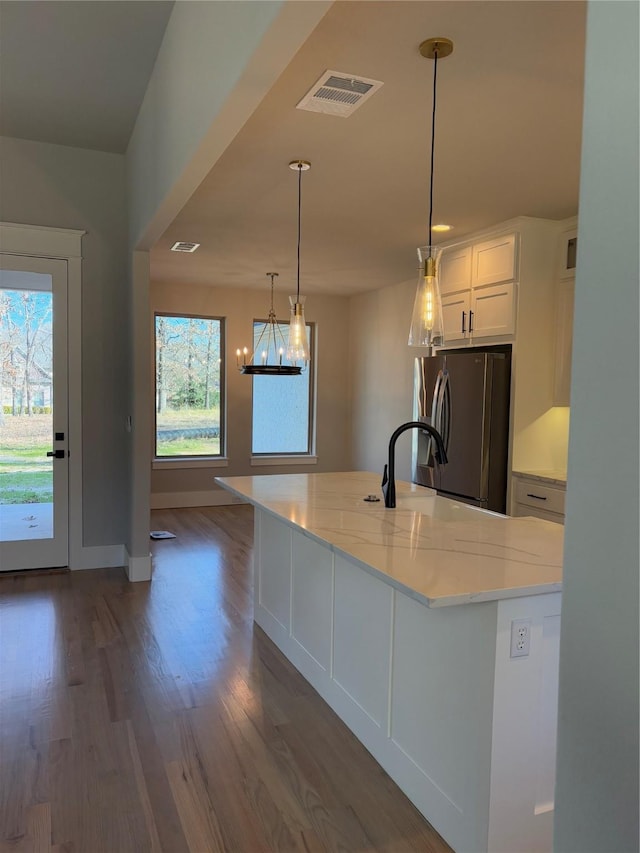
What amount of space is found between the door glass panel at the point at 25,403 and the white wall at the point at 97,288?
0.26m

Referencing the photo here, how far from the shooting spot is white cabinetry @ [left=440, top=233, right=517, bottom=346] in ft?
14.5

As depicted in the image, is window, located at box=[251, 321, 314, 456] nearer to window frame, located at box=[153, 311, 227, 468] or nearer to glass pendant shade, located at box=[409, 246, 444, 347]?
window frame, located at box=[153, 311, 227, 468]

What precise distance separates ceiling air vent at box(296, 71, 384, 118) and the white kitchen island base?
194cm

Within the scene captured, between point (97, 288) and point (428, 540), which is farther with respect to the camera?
point (97, 288)

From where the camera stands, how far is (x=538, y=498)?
4.25m

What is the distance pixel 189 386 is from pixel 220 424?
1.99ft

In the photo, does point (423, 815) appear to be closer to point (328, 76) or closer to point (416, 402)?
point (328, 76)

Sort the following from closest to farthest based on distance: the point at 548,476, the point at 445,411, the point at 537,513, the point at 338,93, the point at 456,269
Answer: the point at 338,93 < the point at 548,476 < the point at 537,513 < the point at 445,411 < the point at 456,269

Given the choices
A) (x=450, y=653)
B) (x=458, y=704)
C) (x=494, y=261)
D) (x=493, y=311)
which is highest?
(x=494, y=261)

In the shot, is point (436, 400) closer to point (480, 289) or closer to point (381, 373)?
point (480, 289)

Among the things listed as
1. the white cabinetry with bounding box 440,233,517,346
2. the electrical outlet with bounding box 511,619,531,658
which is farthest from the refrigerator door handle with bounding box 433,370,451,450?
the electrical outlet with bounding box 511,619,531,658

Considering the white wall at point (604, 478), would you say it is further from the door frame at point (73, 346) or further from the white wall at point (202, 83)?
the door frame at point (73, 346)

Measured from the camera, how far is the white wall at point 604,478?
2.04 feet

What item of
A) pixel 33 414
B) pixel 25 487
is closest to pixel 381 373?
pixel 33 414
